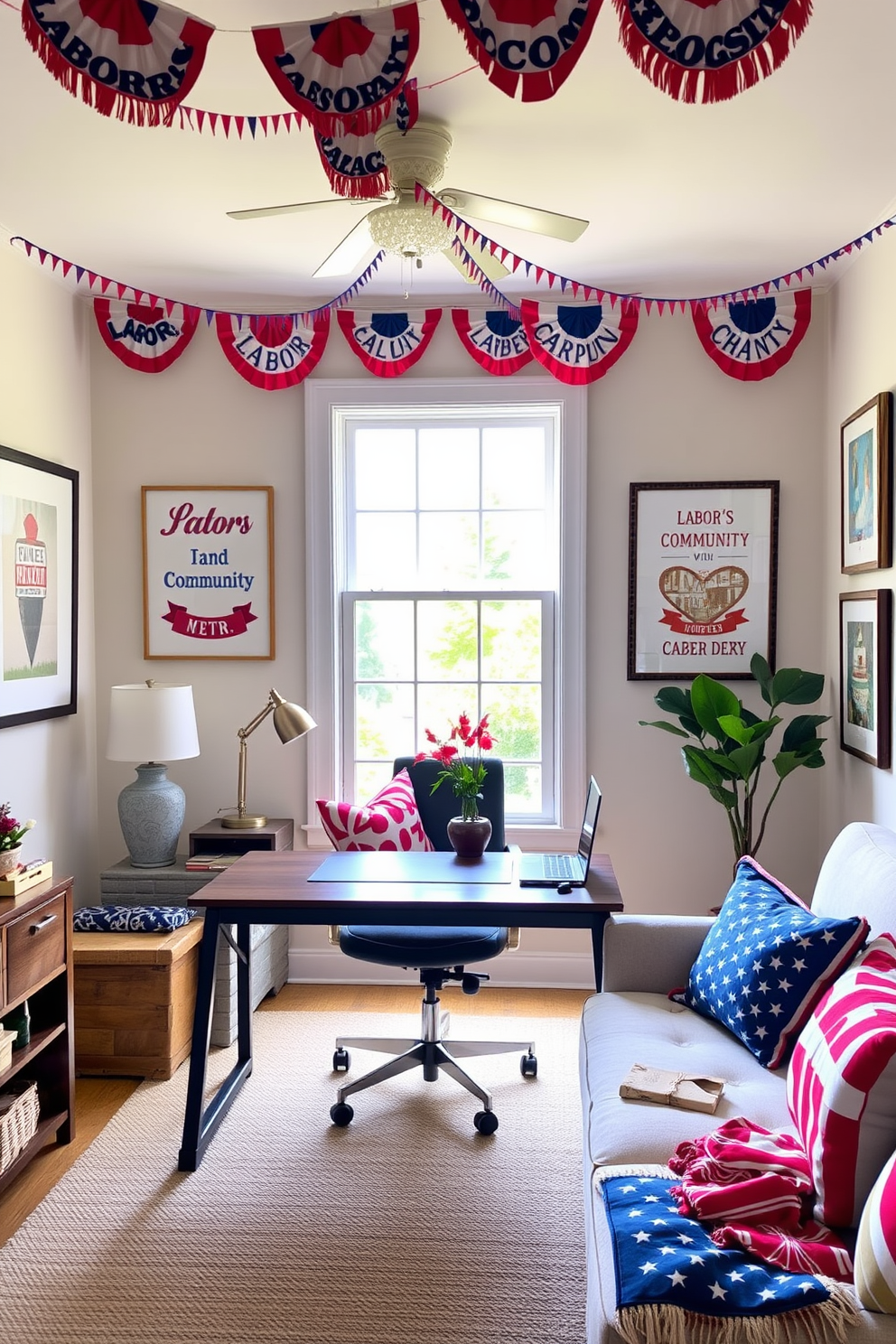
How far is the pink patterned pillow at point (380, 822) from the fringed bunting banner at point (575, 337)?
5.54 ft

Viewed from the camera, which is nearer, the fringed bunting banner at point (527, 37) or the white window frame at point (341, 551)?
the fringed bunting banner at point (527, 37)

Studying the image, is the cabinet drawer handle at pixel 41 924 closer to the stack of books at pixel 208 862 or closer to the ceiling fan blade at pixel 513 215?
the stack of books at pixel 208 862

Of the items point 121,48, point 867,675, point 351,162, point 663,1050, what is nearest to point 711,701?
point 867,675

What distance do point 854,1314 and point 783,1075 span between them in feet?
2.58

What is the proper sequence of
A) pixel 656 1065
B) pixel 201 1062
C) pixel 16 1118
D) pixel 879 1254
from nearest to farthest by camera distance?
pixel 879 1254 < pixel 656 1065 < pixel 16 1118 < pixel 201 1062

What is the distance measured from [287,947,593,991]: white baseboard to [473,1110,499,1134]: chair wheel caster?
48.4 inches

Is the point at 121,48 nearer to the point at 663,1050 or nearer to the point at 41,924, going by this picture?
the point at 41,924

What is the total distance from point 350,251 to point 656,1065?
7.22 feet

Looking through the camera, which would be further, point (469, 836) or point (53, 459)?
point (53, 459)

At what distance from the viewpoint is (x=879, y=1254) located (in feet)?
4.76

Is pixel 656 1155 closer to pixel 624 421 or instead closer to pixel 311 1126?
pixel 311 1126

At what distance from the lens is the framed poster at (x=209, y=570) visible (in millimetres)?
4137

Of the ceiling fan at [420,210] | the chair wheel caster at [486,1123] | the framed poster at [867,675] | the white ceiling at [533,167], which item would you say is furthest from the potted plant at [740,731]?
the ceiling fan at [420,210]

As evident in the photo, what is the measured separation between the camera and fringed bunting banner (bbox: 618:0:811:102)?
1.60 metres
